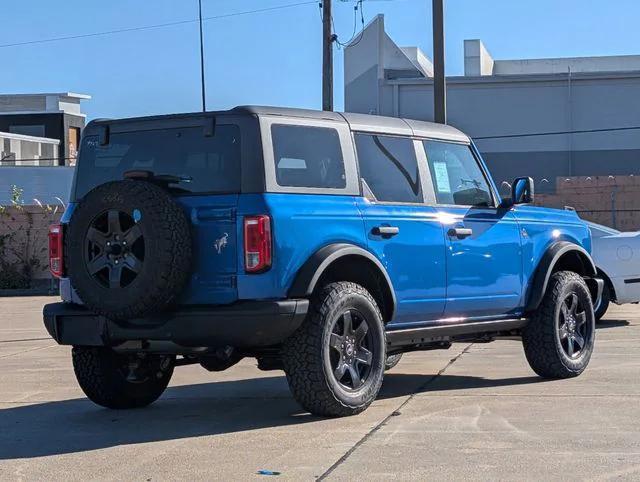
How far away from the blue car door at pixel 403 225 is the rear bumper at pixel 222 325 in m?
1.03

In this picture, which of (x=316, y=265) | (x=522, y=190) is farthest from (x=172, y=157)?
(x=522, y=190)

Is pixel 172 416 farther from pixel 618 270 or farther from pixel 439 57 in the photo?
pixel 439 57

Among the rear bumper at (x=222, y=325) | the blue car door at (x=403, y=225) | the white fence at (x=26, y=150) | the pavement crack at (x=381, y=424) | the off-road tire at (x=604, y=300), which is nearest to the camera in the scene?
the pavement crack at (x=381, y=424)

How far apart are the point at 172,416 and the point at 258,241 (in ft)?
5.85

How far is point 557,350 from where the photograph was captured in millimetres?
9219

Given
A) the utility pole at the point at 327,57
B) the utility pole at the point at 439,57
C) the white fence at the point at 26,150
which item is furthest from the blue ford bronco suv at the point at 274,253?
the white fence at the point at 26,150

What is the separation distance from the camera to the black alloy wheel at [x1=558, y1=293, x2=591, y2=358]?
31.2 ft

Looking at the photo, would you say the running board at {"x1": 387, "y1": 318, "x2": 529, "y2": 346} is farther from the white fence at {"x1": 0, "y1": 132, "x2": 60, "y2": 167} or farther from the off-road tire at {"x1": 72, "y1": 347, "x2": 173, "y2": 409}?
the white fence at {"x1": 0, "y1": 132, "x2": 60, "y2": 167}

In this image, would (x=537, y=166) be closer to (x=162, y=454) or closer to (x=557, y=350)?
(x=557, y=350)

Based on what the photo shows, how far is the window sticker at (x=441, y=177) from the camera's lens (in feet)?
28.6

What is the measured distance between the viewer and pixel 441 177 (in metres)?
8.79

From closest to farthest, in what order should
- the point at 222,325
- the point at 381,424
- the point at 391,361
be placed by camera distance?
the point at 222,325, the point at 381,424, the point at 391,361

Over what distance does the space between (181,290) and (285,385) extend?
2.64m

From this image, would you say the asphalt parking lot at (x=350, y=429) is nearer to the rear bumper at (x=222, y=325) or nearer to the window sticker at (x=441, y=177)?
the rear bumper at (x=222, y=325)
